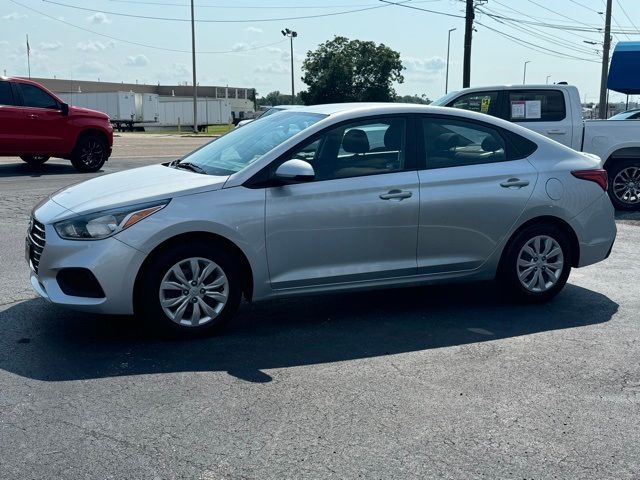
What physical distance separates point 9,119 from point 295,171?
40.2 ft

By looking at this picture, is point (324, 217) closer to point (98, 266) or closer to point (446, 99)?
point (98, 266)

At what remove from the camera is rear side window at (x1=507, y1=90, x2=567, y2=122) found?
1180 centimetres

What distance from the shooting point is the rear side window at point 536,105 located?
1180 cm

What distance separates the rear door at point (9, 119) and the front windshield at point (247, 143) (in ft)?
35.0

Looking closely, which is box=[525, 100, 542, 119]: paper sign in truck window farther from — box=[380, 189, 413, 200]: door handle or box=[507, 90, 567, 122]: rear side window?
box=[380, 189, 413, 200]: door handle

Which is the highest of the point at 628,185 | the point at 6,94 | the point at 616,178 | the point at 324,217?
the point at 6,94

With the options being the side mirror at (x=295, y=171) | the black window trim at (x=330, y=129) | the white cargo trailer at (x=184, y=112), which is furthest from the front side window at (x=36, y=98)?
the white cargo trailer at (x=184, y=112)

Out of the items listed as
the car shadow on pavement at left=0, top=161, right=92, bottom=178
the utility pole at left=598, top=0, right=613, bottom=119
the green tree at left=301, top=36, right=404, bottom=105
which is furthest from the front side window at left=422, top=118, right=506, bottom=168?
the green tree at left=301, top=36, right=404, bottom=105

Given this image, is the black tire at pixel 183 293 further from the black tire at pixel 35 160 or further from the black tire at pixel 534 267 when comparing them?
the black tire at pixel 35 160

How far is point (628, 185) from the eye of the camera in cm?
1245

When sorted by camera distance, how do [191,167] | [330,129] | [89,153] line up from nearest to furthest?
[330,129] → [191,167] → [89,153]

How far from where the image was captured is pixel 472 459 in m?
3.68

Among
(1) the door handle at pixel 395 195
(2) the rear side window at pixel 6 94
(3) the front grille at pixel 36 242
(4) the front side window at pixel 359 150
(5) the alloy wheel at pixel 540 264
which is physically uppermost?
(2) the rear side window at pixel 6 94

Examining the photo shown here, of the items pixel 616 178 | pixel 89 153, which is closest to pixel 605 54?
pixel 616 178
